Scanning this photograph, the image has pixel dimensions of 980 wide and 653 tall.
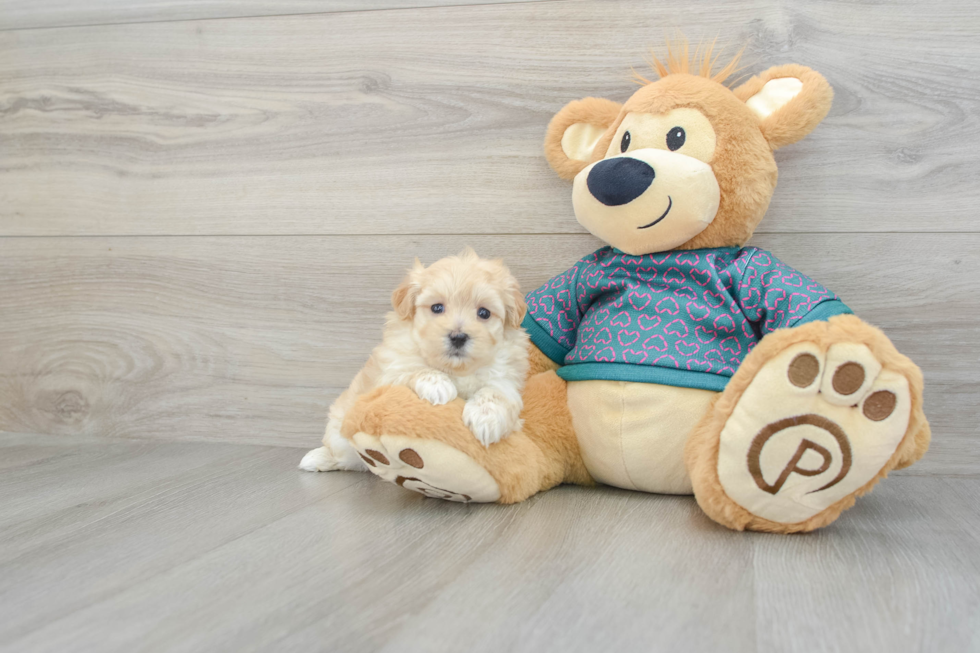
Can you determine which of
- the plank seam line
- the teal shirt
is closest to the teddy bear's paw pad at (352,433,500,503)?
the teal shirt

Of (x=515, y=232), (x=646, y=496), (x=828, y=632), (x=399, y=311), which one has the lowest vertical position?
(x=646, y=496)

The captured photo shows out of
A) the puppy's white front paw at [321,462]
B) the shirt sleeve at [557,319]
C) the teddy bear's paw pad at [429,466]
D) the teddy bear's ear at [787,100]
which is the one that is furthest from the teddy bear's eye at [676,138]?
the puppy's white front paw at [321,462]

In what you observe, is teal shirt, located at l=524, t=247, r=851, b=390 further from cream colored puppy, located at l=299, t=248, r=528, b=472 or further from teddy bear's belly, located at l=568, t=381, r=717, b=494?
cream colored puppy, located at l=299, t=248, r=528, b=472

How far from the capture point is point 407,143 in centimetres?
147

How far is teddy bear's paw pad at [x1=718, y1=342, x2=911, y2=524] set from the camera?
871mm

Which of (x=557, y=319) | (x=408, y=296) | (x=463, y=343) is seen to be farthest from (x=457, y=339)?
(x=557, y=319)

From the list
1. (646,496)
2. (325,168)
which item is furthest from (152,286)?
(646,496)

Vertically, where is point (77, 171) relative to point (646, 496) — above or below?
above

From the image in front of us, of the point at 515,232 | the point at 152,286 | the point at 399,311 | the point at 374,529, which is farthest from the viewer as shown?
the point at 152,286

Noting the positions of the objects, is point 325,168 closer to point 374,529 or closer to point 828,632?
point 374,529

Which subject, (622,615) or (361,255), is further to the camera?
(361,255)

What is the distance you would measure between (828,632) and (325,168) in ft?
4.07

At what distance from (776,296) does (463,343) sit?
0.48 m

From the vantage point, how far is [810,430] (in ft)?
2.92
